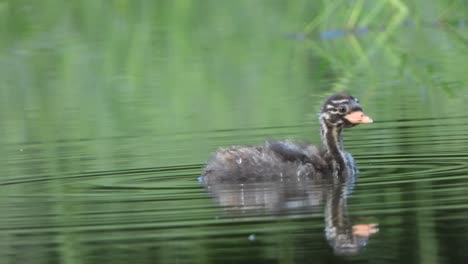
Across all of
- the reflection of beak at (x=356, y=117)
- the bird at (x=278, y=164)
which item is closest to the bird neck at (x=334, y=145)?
the bird at (x=278, y=164)

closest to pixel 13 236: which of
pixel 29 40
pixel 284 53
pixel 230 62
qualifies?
pixel 230 62

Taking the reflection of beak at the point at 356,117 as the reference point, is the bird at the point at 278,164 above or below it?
below

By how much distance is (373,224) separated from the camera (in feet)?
30.0

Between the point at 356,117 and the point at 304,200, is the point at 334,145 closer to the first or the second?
the point at 356,117

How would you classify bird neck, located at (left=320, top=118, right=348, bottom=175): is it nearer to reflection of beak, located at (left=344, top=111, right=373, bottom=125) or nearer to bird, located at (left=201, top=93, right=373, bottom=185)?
bird, located at (left=201, top=93, right=373, bottom=185)

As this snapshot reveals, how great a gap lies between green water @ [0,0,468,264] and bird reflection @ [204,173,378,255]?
0.31 feet

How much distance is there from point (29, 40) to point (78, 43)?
6.32 ft

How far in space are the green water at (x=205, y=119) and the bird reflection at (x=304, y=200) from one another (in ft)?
0.31

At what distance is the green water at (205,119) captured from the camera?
29.7 feet

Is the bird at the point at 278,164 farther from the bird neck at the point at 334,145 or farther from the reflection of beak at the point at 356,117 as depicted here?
the reflection of beak at the point at 356,117

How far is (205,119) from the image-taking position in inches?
618

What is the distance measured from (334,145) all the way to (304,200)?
6.52 ft

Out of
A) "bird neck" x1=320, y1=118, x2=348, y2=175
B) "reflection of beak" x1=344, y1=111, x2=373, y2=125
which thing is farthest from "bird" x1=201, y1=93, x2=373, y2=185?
"reflection of beak" x1=344, y1=111, x2=373, y2=125

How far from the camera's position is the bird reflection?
8.85 m
